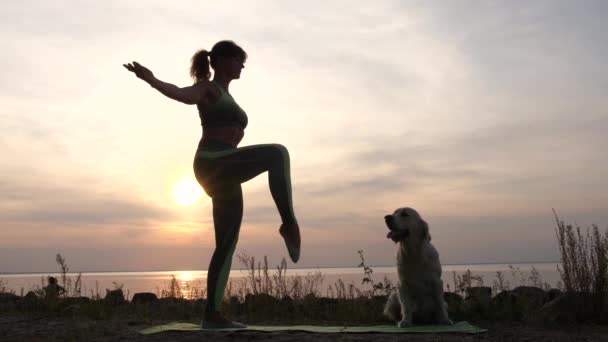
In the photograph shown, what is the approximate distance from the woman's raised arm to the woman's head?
435 millimetres

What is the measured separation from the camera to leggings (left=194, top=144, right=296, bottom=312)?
202 inches

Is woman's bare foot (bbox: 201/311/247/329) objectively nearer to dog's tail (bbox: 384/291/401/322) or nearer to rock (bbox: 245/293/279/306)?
dog's tail (bbox: 384/291/401/322)

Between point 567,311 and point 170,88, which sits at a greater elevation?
point 170,88

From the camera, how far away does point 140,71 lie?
4.72 meters

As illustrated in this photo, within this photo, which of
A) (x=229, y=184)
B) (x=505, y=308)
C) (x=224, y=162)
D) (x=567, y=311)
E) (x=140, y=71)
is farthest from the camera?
(x=505, y=308)

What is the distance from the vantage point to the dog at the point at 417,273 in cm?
630

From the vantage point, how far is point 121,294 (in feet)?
32.7

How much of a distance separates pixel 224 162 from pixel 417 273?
263 cm

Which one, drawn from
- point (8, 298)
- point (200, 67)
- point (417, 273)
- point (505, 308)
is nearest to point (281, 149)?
point (200, 67)

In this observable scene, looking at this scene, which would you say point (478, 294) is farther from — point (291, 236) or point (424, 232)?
point (291, 236)

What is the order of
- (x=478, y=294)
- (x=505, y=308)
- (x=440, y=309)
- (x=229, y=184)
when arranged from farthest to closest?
1. (x=478, y=294)
2. (x=505, y=308)
3. (x=440, y=309)
4. (x=229, y=184)

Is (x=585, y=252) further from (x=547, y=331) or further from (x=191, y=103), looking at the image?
(x=191, y=103)

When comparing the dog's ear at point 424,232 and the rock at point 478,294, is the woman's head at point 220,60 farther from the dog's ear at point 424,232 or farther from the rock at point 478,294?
the rock at point 478,294

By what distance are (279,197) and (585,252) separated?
4.54 m
